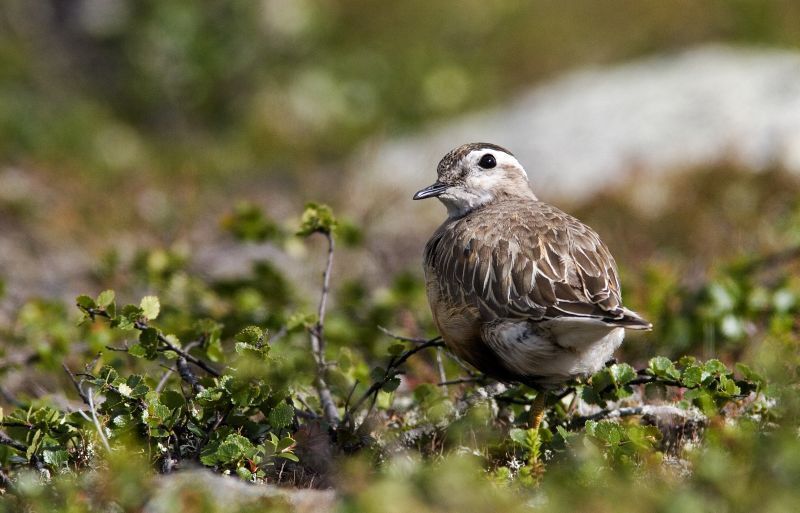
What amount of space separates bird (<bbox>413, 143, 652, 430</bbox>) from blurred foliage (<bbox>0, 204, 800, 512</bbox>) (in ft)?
0.70

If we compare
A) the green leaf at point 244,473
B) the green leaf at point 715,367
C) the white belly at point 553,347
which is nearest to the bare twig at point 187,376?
the green leaf at point 244,473

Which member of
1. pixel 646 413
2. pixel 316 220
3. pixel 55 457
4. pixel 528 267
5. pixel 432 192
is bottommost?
pixel 55 457

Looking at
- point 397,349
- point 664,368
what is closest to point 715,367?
point 664,368

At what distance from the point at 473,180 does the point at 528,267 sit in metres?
1.38

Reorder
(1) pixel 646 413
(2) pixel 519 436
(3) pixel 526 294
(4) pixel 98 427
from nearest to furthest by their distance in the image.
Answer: (4) pixel 98 427 < (2) pixel 519 436 < (3) pixel 526 294 < (1) pixel 646 413

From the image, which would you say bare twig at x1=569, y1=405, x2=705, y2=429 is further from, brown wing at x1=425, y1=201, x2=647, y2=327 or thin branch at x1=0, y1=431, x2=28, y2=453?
thin branch at x1=0, y1=431, x2=28, y2=453

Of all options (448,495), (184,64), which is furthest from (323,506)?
(184,64)

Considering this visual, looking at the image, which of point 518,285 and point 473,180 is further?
point 473,180

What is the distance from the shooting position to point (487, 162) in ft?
21.7

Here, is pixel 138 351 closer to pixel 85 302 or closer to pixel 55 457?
pixel 85 302

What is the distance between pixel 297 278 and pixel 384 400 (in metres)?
4.36

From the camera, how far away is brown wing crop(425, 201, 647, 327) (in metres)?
5.06

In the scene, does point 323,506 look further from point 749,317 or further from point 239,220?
point 749,317

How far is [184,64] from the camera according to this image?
1670 centimetres
